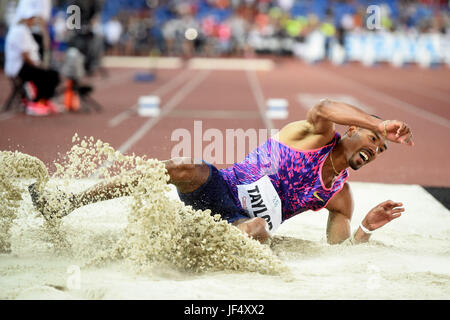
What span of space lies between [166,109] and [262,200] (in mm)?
8978

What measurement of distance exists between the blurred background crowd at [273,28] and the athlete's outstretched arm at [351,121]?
79.1 feet

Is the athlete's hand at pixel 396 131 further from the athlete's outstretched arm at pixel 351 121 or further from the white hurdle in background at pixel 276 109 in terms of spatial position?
the white hurdle in background at pixel 276 109

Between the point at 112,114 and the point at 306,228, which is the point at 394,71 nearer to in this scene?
the point at 112,114

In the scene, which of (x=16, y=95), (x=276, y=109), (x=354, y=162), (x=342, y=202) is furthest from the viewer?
(x=16, y=95)

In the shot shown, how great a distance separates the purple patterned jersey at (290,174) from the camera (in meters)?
4.00

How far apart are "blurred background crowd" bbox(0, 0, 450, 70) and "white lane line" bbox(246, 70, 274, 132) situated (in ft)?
23.3

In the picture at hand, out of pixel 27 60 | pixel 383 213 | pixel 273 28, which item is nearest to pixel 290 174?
pixel 383 213

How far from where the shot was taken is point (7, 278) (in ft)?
11.1

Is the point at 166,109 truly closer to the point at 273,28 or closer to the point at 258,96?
the point at 258,96

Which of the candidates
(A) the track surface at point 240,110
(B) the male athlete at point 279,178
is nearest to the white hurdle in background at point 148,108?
(A) the track surface at point 240,110

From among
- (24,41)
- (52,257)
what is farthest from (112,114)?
(52,257)

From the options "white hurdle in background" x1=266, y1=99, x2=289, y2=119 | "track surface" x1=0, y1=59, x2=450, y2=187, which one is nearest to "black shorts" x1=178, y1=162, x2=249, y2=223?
"track surface" x1=0, y1=59, x2=450, y2=187

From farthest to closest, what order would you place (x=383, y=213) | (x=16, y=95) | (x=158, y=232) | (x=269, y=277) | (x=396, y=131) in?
1. (x=16, y=95)
2. (x=383, y=213)
3. (x=158, y=232)
4. (x=269, y=277)
5. (x=396, y=131)

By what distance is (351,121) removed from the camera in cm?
361
